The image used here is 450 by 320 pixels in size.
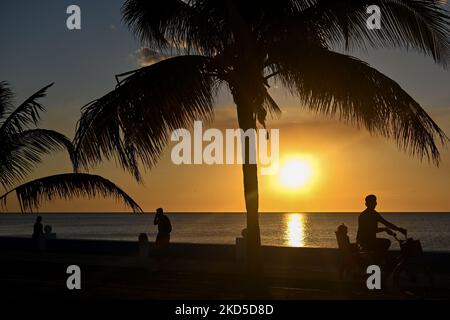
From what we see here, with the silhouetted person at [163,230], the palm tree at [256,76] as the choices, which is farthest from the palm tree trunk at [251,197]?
the silhouetted person at [163,230]

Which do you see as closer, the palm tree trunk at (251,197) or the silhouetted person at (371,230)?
the palm tree trunk at (251,197)

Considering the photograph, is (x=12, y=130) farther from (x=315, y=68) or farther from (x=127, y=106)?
(x=315, y=68)

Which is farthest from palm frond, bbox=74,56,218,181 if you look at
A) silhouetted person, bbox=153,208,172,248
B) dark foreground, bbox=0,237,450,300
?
silhouetted person, bbox=153,208,172,248

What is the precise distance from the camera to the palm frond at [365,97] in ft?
41.9

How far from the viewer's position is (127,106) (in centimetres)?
1254

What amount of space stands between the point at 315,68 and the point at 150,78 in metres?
2.93

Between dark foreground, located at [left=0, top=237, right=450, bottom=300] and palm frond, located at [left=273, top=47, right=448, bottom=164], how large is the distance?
355 centimetres

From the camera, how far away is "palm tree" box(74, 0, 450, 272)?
12664 millimetres

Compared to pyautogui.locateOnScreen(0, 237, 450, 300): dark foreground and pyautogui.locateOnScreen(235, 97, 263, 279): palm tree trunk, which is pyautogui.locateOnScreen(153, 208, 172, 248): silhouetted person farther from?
pyautogui.locateOnScreen(235, 97, 263, 279): palm tree trunk

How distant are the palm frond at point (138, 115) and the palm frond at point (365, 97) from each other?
2.18m

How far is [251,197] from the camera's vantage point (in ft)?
46.8

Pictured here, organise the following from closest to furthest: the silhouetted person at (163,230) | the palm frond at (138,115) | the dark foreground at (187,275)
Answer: the palm frond at (138,115)
the dark foreground at (187,275)
the silhouetted person at (163,230)

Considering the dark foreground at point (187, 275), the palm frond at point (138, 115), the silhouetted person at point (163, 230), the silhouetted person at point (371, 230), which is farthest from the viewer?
the silhouetted person at point (163, 230)

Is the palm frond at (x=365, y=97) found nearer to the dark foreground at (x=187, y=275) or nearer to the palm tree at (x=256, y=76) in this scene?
the palm tree at (x=256, y=76)
